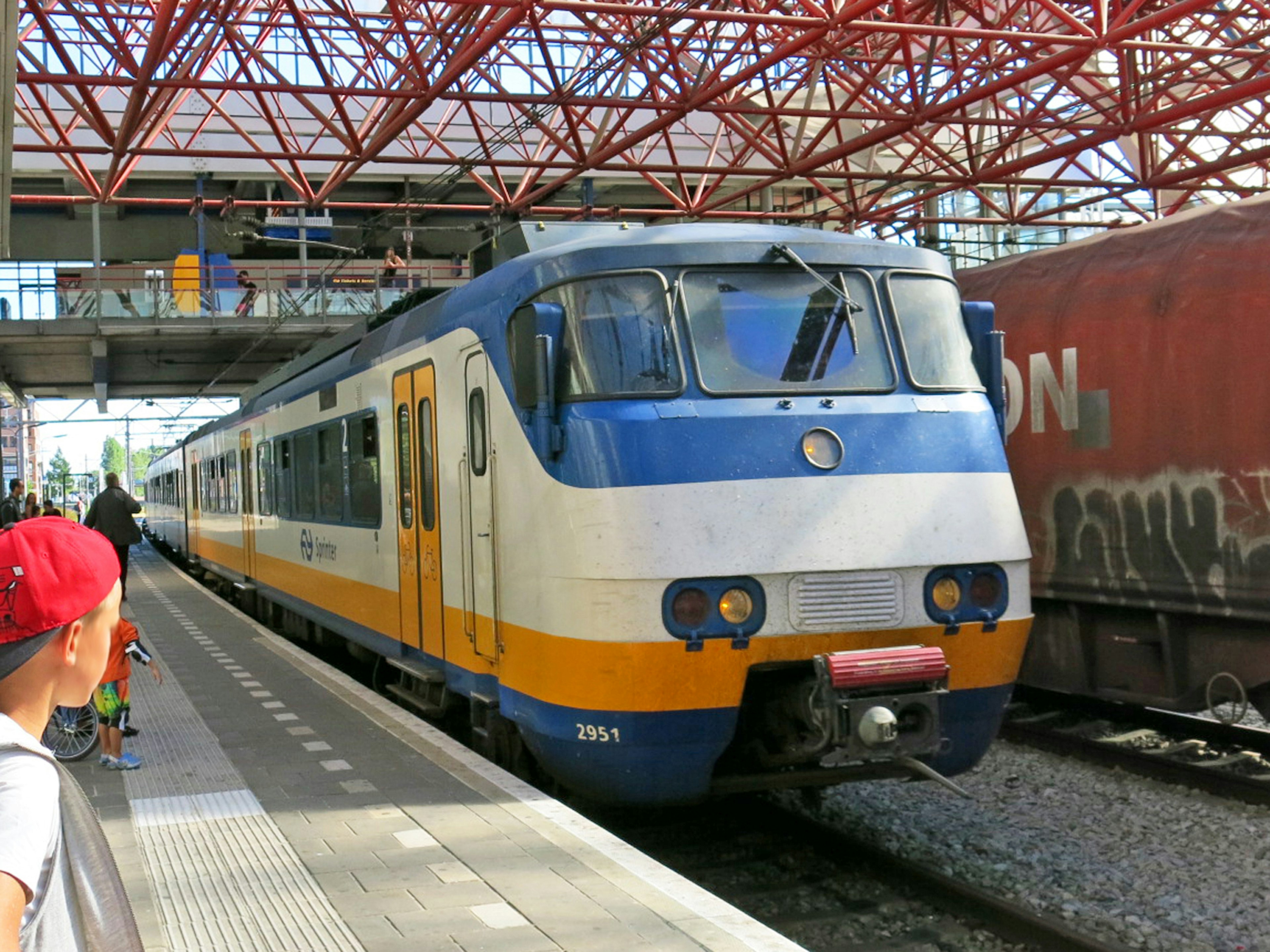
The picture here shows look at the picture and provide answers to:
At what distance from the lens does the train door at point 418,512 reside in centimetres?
830

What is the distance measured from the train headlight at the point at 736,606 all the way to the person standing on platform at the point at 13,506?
51.9ft

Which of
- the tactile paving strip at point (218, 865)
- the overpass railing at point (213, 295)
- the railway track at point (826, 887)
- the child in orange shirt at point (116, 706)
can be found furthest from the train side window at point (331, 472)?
the overpass railing at point (213, 295)

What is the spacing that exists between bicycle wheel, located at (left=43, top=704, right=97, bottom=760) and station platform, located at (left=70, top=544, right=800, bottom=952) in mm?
123

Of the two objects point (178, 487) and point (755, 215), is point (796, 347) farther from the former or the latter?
point (178, 487)

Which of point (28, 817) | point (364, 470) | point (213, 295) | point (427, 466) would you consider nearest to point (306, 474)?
point (364, 470)

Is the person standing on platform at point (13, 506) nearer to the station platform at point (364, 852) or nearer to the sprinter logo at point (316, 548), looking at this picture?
the sprinter logo at point (316, 548)

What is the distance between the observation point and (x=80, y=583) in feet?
6.10

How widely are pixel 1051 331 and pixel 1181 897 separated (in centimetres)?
429

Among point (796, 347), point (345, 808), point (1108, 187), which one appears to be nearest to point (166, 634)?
point (345, 808)

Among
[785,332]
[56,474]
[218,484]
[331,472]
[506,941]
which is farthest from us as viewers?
[56,474]

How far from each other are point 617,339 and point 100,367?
29701 mm

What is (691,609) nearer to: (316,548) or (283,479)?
(316,548)

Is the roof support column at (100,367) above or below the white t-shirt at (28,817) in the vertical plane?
above

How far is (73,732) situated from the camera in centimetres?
790
